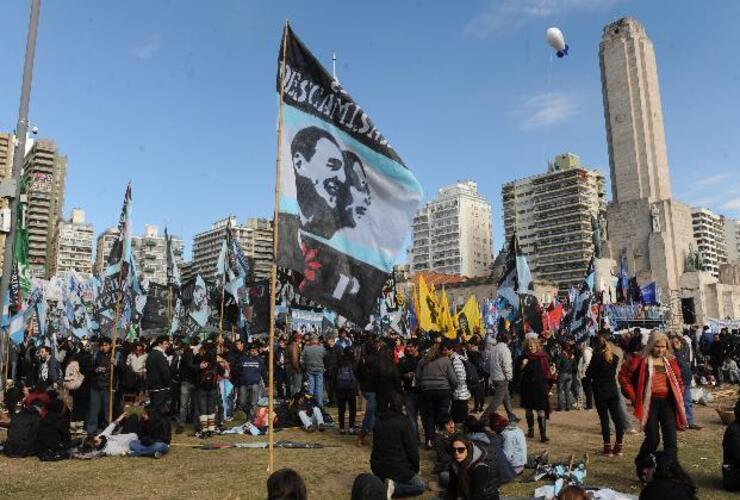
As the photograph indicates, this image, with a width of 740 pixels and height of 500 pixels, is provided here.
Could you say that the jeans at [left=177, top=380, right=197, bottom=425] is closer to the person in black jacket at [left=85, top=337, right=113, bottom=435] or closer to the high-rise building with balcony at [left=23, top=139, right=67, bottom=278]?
the person in black jacket at [left=85, top=337, right=113, bottom=435]

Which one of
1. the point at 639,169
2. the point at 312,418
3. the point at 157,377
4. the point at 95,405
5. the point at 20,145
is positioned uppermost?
the point at 639,169

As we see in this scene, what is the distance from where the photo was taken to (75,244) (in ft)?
552

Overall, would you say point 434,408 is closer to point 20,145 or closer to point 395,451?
point 395,451

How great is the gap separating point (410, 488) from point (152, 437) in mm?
5413

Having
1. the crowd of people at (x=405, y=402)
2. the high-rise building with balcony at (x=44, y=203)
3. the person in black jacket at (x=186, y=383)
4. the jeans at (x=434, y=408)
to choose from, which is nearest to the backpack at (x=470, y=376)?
the crowd of people at (x=405, y=402)

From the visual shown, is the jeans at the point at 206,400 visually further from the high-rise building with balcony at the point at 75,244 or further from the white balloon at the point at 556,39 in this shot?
the high-rise building with balcony at the point at 75,244

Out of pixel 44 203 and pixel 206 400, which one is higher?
pixel 44 203

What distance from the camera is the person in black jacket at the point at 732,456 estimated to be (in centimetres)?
714

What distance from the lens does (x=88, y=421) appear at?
41.5 feet

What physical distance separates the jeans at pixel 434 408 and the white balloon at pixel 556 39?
34240 millimetres

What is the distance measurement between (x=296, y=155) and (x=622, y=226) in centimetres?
6506

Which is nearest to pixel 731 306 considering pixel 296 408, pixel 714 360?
pixel 714 360

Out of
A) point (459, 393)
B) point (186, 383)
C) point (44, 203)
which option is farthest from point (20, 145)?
point (44, 203)

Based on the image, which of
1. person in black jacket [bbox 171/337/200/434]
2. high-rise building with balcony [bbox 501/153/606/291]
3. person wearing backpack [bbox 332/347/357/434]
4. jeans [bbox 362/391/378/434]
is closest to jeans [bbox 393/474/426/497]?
jeans [bbox 362/391/378/434]
